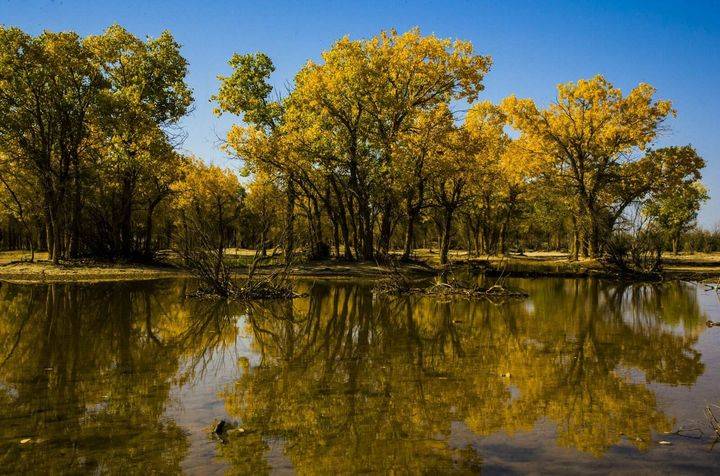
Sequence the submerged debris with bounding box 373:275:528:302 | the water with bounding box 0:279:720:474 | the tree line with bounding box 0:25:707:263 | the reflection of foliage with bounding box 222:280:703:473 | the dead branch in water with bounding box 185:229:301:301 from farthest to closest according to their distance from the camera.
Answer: the tree line with bounding box 0:25:707:263 → the submerged debris with bounding box 373:275:528:302 → the dead branch in water with bounding box 185:229:301:301 → the reflection of foliage with bounding box 222:280:703:473 → the water with bounding box 0:279:720:474

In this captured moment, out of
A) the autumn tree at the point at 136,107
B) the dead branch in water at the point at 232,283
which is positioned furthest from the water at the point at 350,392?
the autumn tree at the point at 136,107

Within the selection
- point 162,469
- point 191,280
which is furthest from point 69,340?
point 191,280

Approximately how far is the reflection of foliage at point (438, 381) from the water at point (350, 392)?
1.4 inches

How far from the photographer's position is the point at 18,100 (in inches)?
1179

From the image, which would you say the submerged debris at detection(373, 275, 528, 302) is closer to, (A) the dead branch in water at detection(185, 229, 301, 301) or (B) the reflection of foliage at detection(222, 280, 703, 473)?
(A) the dead branch in water at detection(185, 229, 301, 301)

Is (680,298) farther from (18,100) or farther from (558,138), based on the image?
(18,100)

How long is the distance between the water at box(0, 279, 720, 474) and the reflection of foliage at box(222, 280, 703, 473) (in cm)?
3

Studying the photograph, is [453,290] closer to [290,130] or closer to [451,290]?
[451,290]

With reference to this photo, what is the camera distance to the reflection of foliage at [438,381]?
19.6 feet

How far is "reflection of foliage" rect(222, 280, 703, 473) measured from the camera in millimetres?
5977

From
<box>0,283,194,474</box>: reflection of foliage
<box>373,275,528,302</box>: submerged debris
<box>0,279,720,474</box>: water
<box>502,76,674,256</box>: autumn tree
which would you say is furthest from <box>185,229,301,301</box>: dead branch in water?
<box>502,76,674,256</box>: autumn tree

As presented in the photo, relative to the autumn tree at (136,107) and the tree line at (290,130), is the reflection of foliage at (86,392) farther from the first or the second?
the autumn tree at (136,107)

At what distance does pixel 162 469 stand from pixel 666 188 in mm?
47281

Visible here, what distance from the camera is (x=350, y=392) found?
7.79 meters
